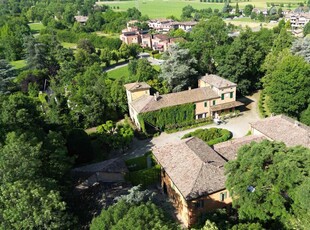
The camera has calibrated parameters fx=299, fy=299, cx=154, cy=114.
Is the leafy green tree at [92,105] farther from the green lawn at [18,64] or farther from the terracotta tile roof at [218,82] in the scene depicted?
the green lawn at [18,64]

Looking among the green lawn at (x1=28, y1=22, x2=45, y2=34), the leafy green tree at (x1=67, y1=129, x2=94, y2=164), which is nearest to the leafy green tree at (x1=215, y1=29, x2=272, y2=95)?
the leafy green tree at (x1=67, y1=129, x2=94, y2=164)

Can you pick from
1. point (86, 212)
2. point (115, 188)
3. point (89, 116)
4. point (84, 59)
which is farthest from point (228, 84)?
point (84, 59)

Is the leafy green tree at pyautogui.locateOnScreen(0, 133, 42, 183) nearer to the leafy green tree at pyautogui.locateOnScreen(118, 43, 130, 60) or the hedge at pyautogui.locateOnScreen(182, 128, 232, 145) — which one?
the hedge at pyautogui.locateOnScreen(182, 128, 232, 145)

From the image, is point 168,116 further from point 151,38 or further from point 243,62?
point 151,38

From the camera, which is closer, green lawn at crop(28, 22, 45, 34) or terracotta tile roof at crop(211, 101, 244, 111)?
terracotta tile roof at crop(211, 101, 244, 111)

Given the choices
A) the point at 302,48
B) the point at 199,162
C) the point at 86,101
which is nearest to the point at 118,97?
the point at 86,101

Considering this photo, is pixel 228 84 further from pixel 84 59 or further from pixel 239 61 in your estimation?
pixel 84 59

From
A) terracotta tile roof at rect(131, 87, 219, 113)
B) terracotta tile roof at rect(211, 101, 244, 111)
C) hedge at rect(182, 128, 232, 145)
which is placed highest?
terracotta tile roof at rect(131, 87, 219, 113)
